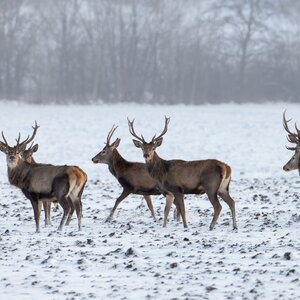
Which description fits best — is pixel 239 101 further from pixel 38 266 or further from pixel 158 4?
pixel 38 266

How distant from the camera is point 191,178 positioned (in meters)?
14.5

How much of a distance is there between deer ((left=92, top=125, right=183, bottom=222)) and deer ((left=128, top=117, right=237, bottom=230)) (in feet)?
1.63

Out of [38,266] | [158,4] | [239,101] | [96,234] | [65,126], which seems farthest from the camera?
[158,4]

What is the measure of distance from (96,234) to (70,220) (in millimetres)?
1324

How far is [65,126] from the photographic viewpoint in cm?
3875

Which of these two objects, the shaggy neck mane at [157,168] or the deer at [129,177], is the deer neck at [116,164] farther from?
the shaggy neck mane at [157,168]

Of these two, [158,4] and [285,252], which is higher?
[158,4]

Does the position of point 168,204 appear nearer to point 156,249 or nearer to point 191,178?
point 191,178

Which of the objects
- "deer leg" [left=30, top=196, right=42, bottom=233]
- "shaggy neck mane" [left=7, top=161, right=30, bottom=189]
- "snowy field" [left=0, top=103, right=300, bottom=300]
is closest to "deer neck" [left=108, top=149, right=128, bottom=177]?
"snowy field" [left=0, top=103, right=300, bottom=300]

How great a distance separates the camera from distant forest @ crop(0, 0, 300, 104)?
68.6m

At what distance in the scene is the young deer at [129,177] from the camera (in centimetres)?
1555

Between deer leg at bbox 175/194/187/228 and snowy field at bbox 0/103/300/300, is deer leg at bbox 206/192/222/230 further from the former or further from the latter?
deer leg at bbox 175/194/187/228

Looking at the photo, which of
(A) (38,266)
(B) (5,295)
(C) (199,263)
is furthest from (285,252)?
(B) (5,295)

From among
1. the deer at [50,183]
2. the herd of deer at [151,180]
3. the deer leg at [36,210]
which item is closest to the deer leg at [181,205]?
the herd of deer at [151,180]
